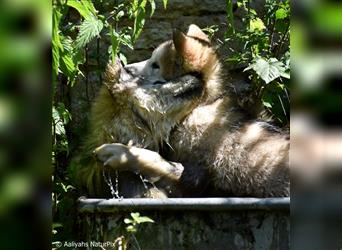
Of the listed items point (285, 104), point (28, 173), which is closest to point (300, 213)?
point (28, 173)

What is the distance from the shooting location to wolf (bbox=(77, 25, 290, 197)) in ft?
7.84

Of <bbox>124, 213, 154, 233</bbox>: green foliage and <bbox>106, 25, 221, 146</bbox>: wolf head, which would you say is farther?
<bbox>106, 25, 221, 146</bbox>: wolf head

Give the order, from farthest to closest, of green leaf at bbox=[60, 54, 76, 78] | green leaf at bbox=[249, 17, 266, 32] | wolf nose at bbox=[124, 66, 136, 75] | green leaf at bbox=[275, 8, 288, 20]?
green leaf at bbox=[249, 17, 266, 32] → green leaf at bbox=[275, 8, 288, 20] → wolf nose at bbox=[124, 66, 136, 75] → green leaf at bbox=[60, 54, 76, 78]

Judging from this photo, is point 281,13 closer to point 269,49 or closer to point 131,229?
point 269,49

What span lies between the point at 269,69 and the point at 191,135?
1.39 feet

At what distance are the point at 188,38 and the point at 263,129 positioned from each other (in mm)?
479

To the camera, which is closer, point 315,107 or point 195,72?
point 315,107

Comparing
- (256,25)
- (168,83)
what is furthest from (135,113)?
(256,25)

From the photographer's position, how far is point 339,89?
0.69 meters

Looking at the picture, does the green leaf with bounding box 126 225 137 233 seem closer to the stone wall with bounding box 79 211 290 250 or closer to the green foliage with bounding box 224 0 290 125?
the stone wall with bounding box 79 211 290 250

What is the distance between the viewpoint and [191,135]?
8.23 ft

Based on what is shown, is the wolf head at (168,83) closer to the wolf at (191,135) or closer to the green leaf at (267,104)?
the wolf at (191,135)

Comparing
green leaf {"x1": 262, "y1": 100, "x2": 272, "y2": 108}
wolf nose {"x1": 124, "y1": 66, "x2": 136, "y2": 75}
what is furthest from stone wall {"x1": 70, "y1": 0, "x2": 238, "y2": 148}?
wolf nose {"x1": 124, "y1": 66, "x2": 136, "y2": 75}

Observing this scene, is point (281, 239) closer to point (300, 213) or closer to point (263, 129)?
point (263, 129)
